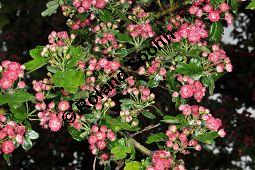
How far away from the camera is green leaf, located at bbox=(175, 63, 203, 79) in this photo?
104 inches

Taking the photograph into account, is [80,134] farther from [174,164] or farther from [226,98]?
[226,98]

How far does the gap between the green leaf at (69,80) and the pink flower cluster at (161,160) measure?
516mm

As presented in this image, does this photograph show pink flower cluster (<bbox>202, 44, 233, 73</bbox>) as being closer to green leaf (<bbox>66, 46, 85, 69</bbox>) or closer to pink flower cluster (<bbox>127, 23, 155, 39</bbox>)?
pink flower cluster (<bbox>127, 23, 155, 39</bbox>)

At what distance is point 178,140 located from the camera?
8.57ft

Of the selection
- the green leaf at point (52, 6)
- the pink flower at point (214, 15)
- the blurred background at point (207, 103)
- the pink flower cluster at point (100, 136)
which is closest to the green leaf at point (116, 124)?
the pink flower cluster at point (100, 136)

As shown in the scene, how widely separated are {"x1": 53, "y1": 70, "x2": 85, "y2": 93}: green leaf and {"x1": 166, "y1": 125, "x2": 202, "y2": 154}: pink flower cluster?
0.52 m

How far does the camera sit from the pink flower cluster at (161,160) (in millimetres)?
2480

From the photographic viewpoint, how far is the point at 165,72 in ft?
9.21

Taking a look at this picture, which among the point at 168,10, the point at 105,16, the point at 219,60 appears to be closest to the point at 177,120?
the point at 219,60

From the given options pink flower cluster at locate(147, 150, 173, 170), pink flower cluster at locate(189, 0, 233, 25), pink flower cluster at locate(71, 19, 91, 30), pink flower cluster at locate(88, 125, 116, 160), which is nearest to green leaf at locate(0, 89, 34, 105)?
pink flower cluster at locate(88, 125, 116, 160)

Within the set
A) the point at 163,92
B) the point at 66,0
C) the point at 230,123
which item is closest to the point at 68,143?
the point at 163,92

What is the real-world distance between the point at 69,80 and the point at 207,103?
397 cm

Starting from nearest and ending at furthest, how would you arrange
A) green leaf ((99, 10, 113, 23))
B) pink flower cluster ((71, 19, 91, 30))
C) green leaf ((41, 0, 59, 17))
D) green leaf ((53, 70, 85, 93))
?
green leaf ((53, 70, 85, 93))
green leaf ((99, 10, 113, 23))
green leaf ((41, 0, 59, 17))
pink flower cluster ((71, 19, 91, 30))

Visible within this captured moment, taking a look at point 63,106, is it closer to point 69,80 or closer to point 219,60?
point 69,80
